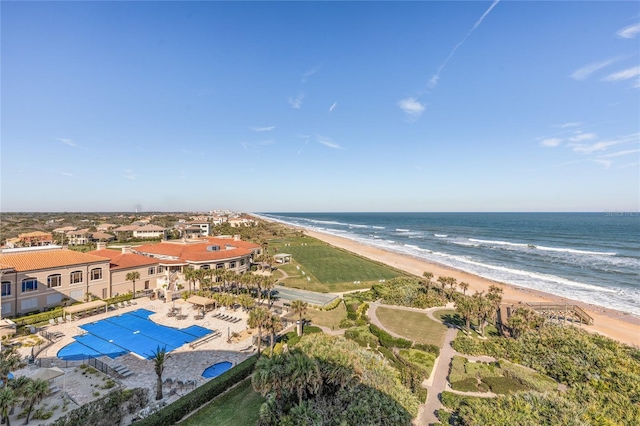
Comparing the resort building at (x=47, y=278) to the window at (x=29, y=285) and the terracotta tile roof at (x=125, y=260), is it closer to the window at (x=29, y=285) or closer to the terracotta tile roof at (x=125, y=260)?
the window at (x=29, y=285)

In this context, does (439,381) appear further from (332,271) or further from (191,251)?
(191,251)

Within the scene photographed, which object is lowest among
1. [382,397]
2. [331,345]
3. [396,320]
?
[396,320]

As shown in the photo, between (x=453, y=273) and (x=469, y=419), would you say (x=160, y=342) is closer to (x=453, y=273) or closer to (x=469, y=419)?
(x=469, y=419)

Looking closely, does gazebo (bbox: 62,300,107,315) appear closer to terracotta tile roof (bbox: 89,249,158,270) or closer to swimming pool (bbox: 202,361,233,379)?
terracotta tile roof (bbox: 89,249,158,270)

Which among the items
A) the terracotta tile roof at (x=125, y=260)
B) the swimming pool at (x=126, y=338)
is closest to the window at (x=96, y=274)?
the terracotta tile roof at (x=125, y=260)

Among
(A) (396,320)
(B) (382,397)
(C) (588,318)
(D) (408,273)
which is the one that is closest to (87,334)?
(B) (382,397)

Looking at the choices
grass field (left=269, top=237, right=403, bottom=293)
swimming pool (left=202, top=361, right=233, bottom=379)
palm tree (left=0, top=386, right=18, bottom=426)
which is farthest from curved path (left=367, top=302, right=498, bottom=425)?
palm tree (left=0, top=386, right=18, bottom=426)
